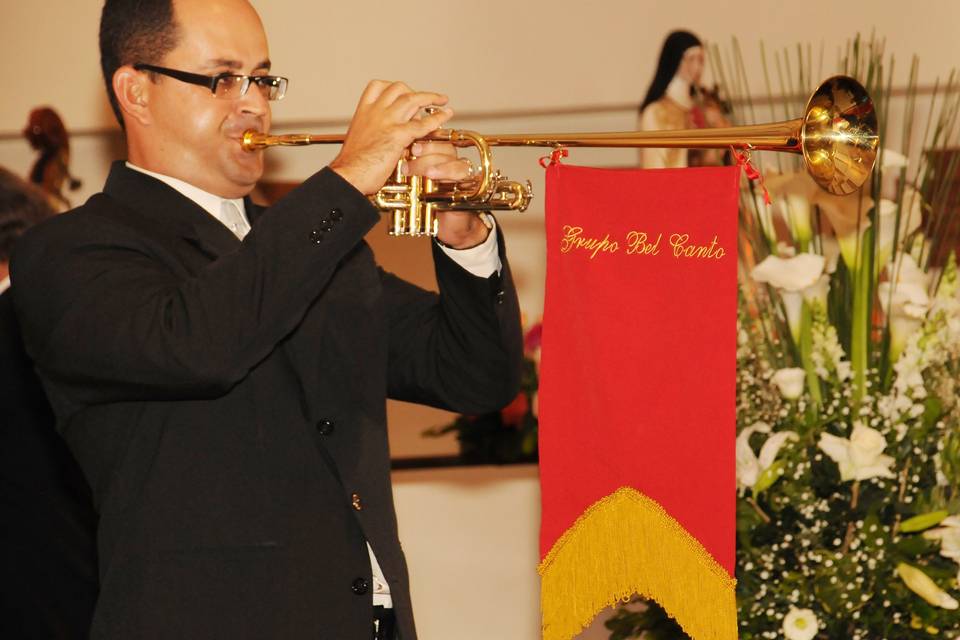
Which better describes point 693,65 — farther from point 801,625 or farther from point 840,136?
point 801,625

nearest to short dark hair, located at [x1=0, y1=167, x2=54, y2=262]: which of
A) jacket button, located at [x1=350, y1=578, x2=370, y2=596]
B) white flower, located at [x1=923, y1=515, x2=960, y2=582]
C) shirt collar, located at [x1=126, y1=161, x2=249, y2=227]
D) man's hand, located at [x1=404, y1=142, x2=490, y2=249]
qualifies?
shirt collar, located at [x1=126, y1=161, x2=249, y2=227]

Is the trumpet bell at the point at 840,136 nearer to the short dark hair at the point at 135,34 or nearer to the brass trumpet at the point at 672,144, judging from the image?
the brass trumpet at the point at 672,144

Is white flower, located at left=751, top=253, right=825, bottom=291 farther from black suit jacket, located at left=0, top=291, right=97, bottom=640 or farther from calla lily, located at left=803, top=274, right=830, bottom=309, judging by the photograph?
black suit jacket, located at left=0, top=291, right=97, bottom=640

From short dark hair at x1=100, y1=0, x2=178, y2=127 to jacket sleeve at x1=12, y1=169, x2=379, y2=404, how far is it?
414mm

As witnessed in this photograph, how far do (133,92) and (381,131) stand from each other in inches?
20.4

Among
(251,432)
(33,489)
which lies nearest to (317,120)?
(33,489)

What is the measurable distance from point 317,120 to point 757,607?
2.89m

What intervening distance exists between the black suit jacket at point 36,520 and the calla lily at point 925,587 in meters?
1.73

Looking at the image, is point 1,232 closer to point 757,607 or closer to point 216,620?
point 216,620

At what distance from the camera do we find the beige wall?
4691 mm

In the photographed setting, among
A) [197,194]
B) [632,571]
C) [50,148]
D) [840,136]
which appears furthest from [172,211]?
[50,148]

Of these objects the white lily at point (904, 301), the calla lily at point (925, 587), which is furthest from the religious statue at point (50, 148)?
the calla lily at point (925, 587)

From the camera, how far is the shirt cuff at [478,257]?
2389 millimetres

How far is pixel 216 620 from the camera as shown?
2021 mm
